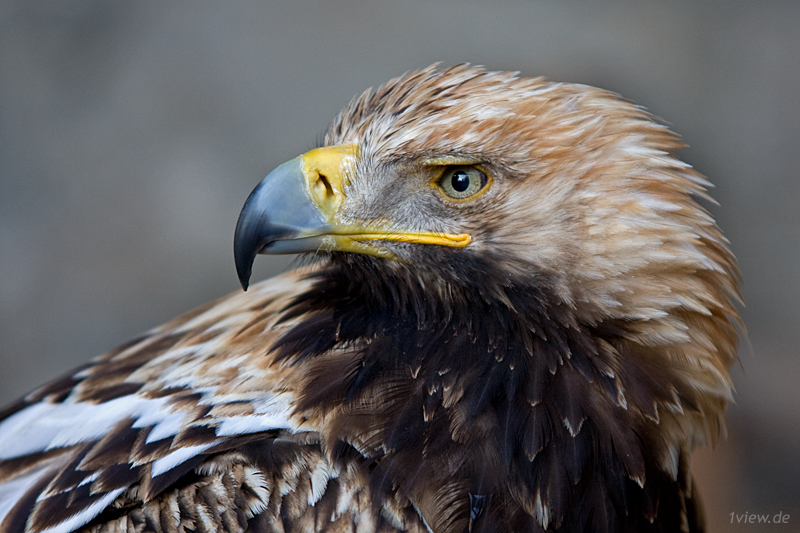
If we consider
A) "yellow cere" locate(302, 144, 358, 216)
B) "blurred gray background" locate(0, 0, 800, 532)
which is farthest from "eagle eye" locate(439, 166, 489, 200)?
"blurred gray background" locate(0, 0, 800, 532)

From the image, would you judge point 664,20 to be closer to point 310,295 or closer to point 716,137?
point 716,137

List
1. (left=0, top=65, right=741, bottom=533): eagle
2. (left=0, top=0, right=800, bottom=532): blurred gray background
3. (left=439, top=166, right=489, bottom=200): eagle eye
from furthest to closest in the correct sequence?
(left=0, top=0, right=800, bottom=532): blurred gray background, (left=439, top=166, right=489, bottom=200): eagle eye, (left=0, top=65, right=741, bottom=533): eagle

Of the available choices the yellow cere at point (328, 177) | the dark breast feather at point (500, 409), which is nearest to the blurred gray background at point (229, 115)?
the yellow cere at point (328, 177)

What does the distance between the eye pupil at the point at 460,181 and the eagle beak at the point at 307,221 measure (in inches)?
4.7

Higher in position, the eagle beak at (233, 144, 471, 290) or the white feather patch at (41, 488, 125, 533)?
the eagle beak at (233, 144, 471, 290)

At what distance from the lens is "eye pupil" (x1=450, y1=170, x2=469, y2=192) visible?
172 cm

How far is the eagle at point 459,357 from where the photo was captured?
5.13ft

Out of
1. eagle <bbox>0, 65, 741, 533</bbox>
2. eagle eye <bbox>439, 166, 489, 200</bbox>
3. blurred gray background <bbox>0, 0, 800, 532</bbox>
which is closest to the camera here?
eagle <bbox>0, 65, 741, 533</bbox>

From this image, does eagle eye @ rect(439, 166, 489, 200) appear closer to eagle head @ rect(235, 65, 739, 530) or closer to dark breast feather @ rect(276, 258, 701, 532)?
eagle head @ rect(235, 65, 739, 530)

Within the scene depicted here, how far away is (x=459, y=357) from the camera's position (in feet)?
→ 5.56

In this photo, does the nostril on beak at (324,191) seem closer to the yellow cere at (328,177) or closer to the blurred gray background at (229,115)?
the yellow cere at (328,177)

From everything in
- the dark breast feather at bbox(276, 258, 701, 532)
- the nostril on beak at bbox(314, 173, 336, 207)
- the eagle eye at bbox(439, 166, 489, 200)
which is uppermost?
the nostril on beak at bbox(314, 173, 336, 207)

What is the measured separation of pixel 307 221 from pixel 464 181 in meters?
0.42

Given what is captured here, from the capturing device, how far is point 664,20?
448 centimetres
